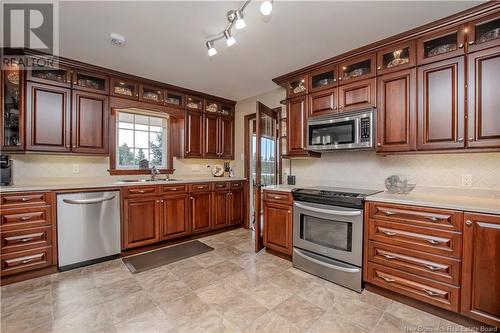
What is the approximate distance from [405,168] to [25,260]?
4.19 metres

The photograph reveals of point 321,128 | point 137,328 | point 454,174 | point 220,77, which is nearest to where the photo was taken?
point 137,328

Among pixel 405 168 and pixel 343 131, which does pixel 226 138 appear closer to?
pixel 343 131

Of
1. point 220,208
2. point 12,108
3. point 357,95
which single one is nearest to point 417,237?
point 357,95

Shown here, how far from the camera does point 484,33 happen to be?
1944mm

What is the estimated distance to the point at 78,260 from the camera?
2604mm

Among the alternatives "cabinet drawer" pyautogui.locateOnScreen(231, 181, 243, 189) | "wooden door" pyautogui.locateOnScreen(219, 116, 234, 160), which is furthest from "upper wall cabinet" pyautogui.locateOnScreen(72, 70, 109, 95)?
"cabinet drawer" pyautogui.locateOnScreen(231, 181, 243, 189)

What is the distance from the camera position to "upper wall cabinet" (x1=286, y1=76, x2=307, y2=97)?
3076mm

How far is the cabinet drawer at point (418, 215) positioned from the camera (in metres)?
1.75

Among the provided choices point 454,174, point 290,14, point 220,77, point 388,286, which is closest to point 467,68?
point 454,174

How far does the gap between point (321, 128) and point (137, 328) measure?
8.91 feet

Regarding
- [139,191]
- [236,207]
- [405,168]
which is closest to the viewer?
[405,168]

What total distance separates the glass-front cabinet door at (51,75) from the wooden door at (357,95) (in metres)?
3.41

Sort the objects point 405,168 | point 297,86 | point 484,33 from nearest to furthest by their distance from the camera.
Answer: point 484,33, point 405,168, point 297,86

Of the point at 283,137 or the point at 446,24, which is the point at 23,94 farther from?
the point at 446,24
